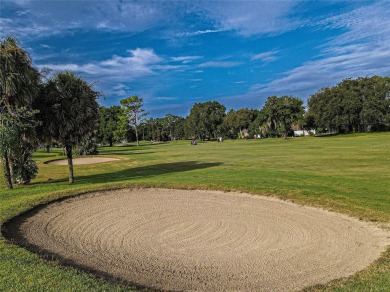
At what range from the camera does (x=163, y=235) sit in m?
9.08

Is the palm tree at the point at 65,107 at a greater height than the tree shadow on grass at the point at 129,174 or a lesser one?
greater

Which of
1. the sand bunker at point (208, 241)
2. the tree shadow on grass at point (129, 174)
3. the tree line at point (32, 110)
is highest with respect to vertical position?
the tree line at point (32, 110)

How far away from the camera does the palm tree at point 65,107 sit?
57.8 ft

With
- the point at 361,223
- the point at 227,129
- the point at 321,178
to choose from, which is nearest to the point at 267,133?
the point at 227,129

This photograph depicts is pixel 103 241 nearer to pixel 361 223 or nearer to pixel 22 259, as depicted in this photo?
pixel 22 259

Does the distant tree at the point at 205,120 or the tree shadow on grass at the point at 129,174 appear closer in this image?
the tree shadow on grass at the point at 129,174

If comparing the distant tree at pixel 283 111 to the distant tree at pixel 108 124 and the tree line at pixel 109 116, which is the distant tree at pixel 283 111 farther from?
the distant tree at pixel 108 124

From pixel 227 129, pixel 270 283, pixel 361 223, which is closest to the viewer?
pixel 270 283

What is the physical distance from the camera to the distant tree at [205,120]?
12719 cm

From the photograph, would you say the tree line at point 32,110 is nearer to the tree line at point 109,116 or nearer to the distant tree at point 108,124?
the tree line at point 109,116

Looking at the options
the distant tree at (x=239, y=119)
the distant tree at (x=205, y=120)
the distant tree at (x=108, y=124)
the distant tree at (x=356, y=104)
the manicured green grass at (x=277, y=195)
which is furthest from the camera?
the distant tree at (x=205, y=120)

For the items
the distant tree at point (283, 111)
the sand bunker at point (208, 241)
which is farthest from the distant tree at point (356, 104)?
the sand bunker at point (208, 241)

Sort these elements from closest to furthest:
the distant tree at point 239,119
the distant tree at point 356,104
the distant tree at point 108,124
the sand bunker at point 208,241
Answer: the sand bunker at point 208,241
the distant tree at point 356,104
the distant tree at point 108,124
the distant tree at point 239,119

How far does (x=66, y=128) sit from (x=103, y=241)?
11030mm
